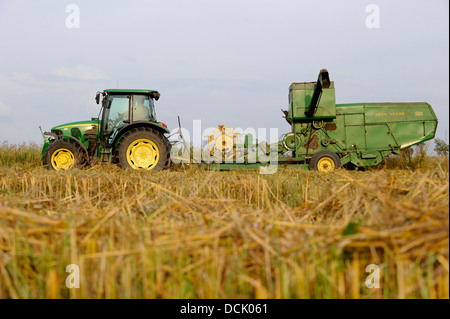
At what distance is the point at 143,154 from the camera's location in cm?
816

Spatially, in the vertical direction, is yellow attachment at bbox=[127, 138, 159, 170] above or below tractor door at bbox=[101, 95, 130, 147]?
below

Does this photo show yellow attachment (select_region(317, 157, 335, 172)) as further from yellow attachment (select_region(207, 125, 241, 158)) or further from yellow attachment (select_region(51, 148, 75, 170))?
yellow attachment (select_region(51, 148, 75, 170))

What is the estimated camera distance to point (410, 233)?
5.09 feet

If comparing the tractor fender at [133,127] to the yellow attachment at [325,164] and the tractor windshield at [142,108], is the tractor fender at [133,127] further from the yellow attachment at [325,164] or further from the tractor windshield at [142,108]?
the yellow attachment at [325,164]

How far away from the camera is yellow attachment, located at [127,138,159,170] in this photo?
317 inches

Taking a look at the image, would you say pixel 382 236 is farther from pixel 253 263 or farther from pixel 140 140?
pixel 140 140

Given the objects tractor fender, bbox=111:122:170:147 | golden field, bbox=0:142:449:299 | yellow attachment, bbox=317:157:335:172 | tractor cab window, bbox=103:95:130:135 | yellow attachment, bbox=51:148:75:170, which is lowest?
golden field, bbox=0:142:449:299

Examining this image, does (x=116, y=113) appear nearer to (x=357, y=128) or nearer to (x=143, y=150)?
(x=143, y=150)

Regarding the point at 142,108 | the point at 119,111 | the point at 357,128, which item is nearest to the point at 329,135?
the point at 357,128

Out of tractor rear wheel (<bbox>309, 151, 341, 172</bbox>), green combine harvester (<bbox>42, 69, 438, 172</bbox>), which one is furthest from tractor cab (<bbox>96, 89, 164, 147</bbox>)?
tractor rear wheel (<bbox>309, 151, 341, 172</bbox>)

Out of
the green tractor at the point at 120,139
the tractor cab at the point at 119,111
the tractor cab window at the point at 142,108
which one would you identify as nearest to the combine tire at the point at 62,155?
the green tractor at the point at 120,139

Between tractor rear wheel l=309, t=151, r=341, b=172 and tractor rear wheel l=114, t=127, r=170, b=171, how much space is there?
405 centimetres

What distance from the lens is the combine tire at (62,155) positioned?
8133 millimetres
